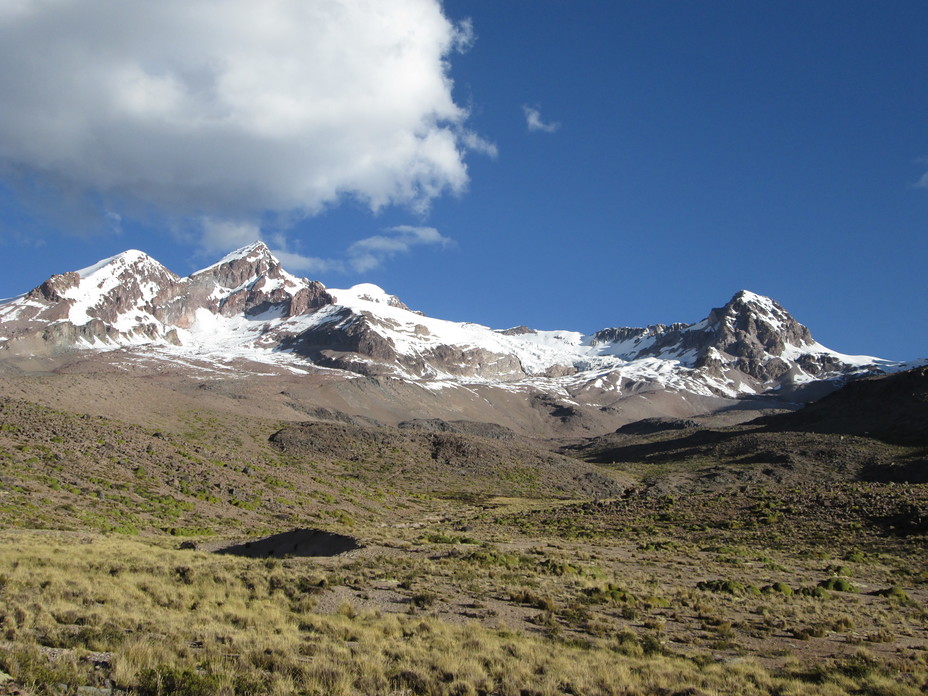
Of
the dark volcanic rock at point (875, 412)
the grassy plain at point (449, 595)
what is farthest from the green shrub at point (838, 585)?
the dark volcanic rock at point (875, 412)

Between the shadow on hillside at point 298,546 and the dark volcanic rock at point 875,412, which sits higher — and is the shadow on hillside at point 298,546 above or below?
below

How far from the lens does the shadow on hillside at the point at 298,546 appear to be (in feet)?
105

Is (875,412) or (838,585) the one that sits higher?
(875,412)

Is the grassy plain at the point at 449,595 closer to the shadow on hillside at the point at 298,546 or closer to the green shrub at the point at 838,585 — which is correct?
the green shrub at the point at 838,585

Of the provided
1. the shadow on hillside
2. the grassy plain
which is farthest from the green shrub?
the shadow on hillside

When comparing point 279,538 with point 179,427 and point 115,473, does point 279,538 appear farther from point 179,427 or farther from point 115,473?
point 179,427

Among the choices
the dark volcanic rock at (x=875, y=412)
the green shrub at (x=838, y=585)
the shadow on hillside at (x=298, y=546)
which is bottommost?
the shadow on hillside at (x=298, y=546)

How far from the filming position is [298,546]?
33.6 m

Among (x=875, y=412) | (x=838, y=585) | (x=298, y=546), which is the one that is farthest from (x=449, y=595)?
(x=875, y=412)

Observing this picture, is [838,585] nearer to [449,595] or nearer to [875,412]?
[449,595]

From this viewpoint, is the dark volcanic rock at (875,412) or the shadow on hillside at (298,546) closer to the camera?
the shadow on hillside at (298,546)

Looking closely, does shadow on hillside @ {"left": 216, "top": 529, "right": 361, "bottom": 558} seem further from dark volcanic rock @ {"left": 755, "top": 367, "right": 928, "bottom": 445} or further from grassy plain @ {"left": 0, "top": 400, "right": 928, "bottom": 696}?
dark volcanic rock @ {"left": 755, "top": 367, "right": 928, "bottom": 445}

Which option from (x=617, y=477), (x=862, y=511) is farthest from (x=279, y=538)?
(x=617, y=477)

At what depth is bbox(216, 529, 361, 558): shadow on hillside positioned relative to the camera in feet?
105
